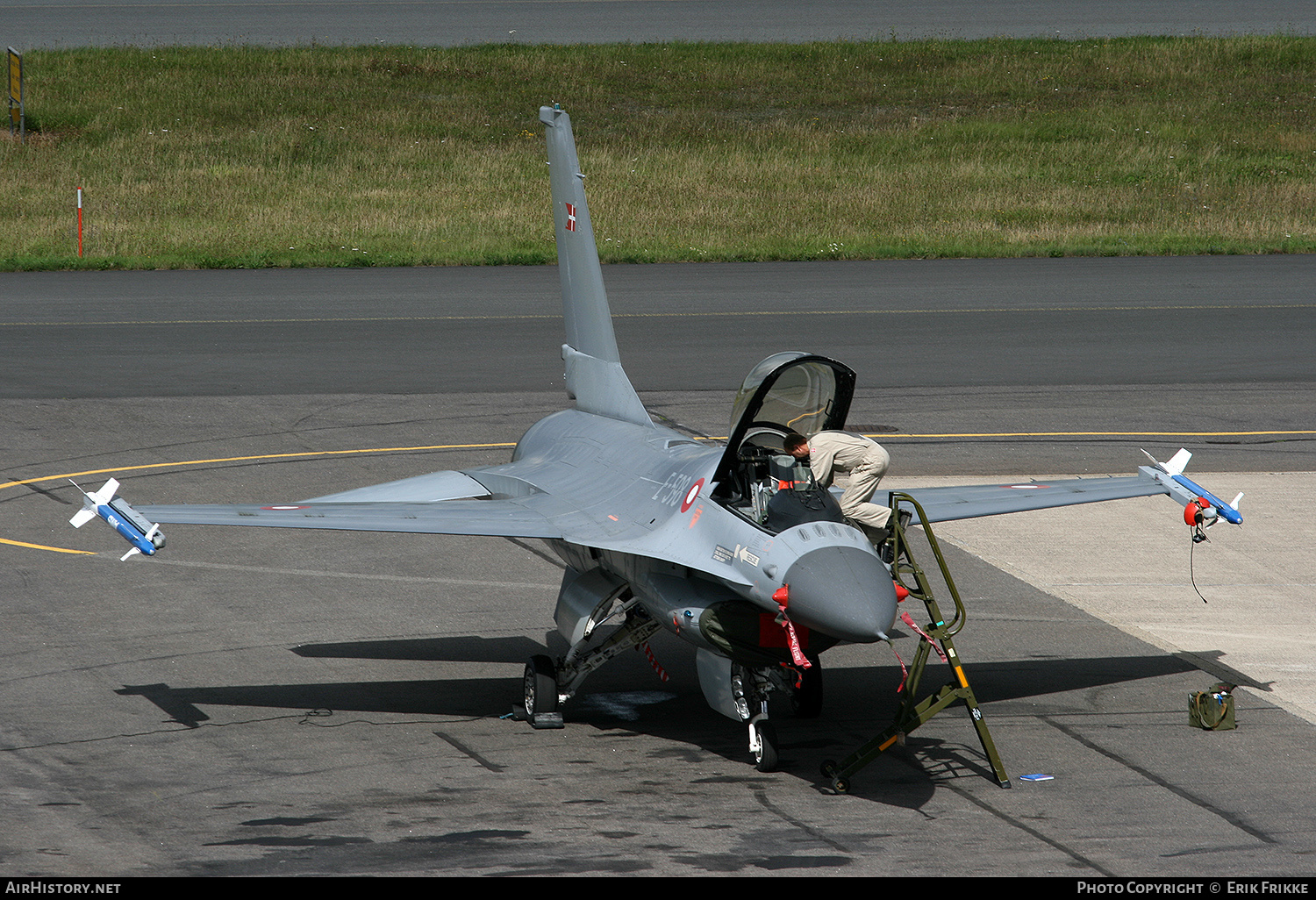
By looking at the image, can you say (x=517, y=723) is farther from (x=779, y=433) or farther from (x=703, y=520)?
(x=779, y=433)

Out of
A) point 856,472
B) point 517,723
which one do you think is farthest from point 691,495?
point 517,723

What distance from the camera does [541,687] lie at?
15812mm

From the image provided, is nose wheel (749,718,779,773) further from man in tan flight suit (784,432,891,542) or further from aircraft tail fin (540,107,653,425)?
aircraft tail fin (540,107,653,425)

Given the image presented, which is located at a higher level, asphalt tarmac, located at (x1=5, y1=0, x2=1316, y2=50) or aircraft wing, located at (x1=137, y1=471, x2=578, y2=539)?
asphalt tarmac, located at (x1=5, y1=0, x2=1316, y2=50)

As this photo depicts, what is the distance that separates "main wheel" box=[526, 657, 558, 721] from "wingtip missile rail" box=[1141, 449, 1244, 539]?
6722 mm

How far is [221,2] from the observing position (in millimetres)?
90438

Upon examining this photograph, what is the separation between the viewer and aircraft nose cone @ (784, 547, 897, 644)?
41.3 ft

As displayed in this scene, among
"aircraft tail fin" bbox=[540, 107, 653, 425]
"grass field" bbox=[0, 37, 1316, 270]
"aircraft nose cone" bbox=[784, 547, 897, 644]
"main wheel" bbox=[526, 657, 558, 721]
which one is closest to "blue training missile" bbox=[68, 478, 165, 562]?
"main wheel" bbox=[526, 657, 558, 721]

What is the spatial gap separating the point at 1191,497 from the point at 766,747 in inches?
207

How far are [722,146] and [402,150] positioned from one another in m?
14.4

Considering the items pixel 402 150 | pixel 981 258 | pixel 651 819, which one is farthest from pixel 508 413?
pixel 402 150

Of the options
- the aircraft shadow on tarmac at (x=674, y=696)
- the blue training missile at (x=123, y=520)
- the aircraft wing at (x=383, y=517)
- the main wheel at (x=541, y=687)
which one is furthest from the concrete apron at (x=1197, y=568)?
the blue training missile at (x=123, y=520)

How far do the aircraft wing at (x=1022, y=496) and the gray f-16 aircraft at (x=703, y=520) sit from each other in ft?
0.11

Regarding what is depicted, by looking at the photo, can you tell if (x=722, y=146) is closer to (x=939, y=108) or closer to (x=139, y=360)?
(x=939, y=108)
